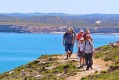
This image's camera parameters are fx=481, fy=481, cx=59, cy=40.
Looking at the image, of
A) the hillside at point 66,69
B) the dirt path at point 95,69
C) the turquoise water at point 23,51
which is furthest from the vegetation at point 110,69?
the turquoise water at point 23,51

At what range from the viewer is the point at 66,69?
726 inches

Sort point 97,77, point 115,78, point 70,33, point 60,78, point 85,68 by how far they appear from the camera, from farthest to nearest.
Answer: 1. point 70,33
2. point 85,68
3. point 60,78
4. point 97,77
5. point 115,78

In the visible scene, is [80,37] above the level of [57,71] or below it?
above

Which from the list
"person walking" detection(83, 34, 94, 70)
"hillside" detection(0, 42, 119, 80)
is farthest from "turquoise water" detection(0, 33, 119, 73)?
"person walking" detection(83, 34, 94, 70)

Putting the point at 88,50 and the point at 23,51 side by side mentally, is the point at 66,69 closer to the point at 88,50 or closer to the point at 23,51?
the point at 88,50

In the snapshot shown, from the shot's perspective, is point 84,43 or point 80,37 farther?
point 80,37

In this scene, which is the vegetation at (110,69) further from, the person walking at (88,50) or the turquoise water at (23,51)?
the turquoise water at (23,51)

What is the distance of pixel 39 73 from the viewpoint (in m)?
18.8

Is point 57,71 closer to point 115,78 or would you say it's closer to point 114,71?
point 114,71

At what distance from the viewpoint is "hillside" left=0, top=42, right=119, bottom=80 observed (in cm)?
1628

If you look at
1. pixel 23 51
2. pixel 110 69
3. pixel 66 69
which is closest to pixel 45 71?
pixel 66 69

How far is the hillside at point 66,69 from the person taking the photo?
1628cm

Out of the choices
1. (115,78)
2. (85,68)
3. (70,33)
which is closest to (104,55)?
(70,33)

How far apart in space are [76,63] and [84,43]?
228cm
